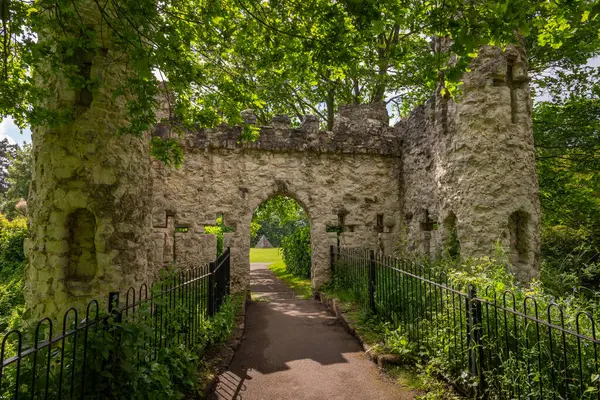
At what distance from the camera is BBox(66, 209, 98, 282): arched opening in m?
4.51

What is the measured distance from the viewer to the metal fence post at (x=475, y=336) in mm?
3471

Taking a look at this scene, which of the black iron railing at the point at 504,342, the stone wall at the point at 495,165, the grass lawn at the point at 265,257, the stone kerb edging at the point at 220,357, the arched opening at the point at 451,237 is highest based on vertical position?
the stone wall at the point at 495,165

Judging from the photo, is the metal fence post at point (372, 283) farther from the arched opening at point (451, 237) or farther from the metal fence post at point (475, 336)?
the metal fence post at point (475, 336)

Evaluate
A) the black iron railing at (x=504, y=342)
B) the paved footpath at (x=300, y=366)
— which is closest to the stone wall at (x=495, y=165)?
the black iron railing at (x=504, y=342)

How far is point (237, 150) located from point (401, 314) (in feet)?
19.7

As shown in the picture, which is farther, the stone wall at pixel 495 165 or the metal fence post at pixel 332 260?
the metal fence post at pixel 332 260

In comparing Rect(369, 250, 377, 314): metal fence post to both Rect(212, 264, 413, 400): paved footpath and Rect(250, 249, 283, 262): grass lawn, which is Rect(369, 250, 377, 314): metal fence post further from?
Rect(250, 249, 283, 262): grass lawn

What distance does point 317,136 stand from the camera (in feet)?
32.5

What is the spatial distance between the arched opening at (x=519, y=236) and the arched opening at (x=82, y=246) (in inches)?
259

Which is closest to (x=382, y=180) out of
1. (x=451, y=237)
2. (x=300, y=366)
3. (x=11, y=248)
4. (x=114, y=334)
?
(x=451, y=237)

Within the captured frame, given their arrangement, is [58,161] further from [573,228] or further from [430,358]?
[573,228]

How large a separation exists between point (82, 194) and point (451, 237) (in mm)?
6382

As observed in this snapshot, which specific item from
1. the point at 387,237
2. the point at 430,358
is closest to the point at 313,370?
the point at 430,358

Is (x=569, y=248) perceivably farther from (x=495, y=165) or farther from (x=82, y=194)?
(x=82, y=194)
